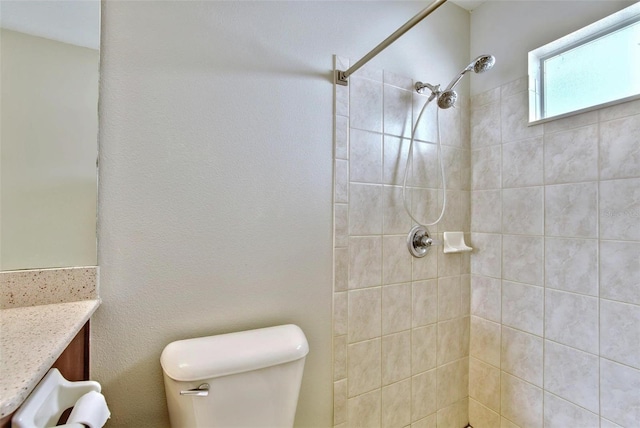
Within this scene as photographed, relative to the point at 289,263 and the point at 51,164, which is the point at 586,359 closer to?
the point at 289,263

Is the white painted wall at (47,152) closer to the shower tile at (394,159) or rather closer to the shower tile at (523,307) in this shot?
the shower tile at (394,159)

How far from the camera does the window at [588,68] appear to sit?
3.59ft

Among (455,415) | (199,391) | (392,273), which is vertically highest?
(392,273)

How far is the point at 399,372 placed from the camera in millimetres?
1325

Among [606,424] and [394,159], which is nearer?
[606,424]

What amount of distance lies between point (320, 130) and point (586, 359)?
1.42 m

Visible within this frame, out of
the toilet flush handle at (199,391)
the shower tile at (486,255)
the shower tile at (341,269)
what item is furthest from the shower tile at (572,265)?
the toilet flush handle at (199,391)

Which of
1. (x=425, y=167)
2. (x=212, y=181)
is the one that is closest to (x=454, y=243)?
(x=425, y=167)

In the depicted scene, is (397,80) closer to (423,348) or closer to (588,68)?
(588,68)

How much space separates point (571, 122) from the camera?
1.21 meters

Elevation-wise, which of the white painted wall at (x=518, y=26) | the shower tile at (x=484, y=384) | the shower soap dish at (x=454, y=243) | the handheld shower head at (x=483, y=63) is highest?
the white painted wall at (x=518, y=26)

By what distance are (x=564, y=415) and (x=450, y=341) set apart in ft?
1.61

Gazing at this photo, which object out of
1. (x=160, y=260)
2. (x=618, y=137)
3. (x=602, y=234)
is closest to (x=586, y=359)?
(x=602, y=234)

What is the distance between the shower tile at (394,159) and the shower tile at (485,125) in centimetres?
49
